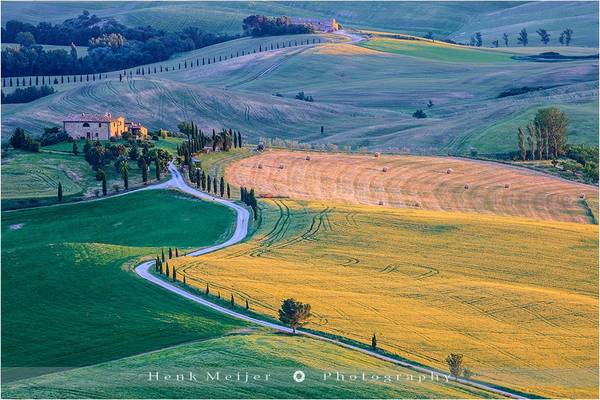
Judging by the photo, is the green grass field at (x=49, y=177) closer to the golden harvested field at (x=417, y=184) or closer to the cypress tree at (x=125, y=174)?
the cypress tree at (x=125, y=174)

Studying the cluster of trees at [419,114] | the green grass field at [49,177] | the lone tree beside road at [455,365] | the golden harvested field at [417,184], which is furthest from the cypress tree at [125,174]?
the cluster of trees at [419,114]

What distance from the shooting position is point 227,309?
6844 centimetres

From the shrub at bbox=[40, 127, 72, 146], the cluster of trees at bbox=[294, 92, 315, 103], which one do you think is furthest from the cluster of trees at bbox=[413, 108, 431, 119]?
the shrub at bbox=[40, 127, 72, 146]

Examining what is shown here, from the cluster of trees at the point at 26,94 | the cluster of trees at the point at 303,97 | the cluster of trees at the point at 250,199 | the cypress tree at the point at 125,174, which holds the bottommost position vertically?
the cluster of trees at the point at 250,199

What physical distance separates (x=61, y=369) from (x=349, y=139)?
316ft

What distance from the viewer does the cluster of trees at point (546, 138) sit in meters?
133

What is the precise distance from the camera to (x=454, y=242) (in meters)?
89.9

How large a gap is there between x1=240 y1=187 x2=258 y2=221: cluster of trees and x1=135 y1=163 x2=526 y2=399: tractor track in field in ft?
2.55

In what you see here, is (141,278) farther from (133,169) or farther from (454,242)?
(133,169)

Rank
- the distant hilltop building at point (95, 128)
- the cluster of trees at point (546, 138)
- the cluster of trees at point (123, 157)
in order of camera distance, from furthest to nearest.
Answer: the cluster of trees at point (546, 138) → the distant hilltop building at point (95, 128) → the cluster of trees at point (123, 157)

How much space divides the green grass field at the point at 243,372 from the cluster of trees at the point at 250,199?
3834 centimetres

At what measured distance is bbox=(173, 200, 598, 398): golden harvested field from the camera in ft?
206

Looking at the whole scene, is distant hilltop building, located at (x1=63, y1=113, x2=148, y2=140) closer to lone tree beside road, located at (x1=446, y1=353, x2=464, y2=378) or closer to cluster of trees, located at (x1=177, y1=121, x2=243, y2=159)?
cluster of trees, located at (x1=177, y1=121, x2=243, y2=159)

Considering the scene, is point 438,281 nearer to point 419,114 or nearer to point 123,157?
point 123,157
